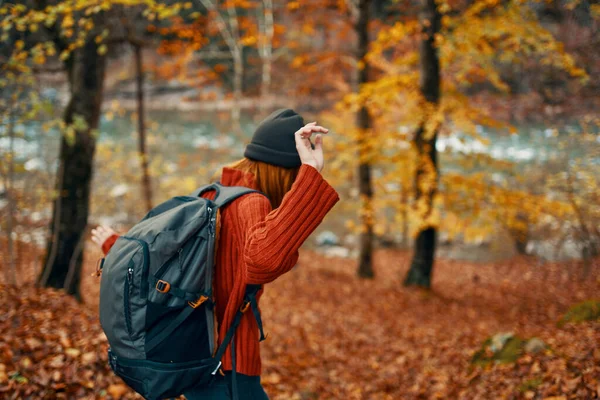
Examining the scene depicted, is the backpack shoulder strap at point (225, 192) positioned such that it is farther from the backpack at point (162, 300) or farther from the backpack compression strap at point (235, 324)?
the backpack compression strap at point (235, 324)

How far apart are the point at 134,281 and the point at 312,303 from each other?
23.7 feet

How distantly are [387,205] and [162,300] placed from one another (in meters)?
8.52

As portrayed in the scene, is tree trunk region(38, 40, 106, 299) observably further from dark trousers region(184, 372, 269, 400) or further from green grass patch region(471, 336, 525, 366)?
green grass patch region(471, 336, 525, 366)

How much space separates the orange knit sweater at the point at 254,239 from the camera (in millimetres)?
1771

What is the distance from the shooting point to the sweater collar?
210cm

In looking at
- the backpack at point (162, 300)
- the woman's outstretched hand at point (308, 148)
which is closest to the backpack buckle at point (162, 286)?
the backpack at point (162, 300)

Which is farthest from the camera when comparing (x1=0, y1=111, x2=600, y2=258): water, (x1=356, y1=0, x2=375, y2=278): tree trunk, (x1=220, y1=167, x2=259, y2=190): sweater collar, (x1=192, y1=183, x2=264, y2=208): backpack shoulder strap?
(x1=0, y1=111, x2=600, y2=258): water

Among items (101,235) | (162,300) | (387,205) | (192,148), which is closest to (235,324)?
(162,300)

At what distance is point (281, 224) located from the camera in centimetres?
178

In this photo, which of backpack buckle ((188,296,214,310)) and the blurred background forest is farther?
the blurred background forest

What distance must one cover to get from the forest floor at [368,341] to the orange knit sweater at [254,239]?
1989 millimetres

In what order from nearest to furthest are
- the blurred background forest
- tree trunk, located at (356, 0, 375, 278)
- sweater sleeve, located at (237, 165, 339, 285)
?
sweater sleeve, located at (237, 165, 339, 285) < the blurred background forest < tree trunk, located at (356, 0, 375, 278)

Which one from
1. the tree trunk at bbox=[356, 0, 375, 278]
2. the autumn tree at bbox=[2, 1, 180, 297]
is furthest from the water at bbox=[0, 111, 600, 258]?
the autumn tree at bbox=[2, 1, 180, 297]

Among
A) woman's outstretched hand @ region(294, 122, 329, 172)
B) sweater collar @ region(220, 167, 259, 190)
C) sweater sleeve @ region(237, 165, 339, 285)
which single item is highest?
woman's outstretched hand @ region(294, 122, 329, 172)
